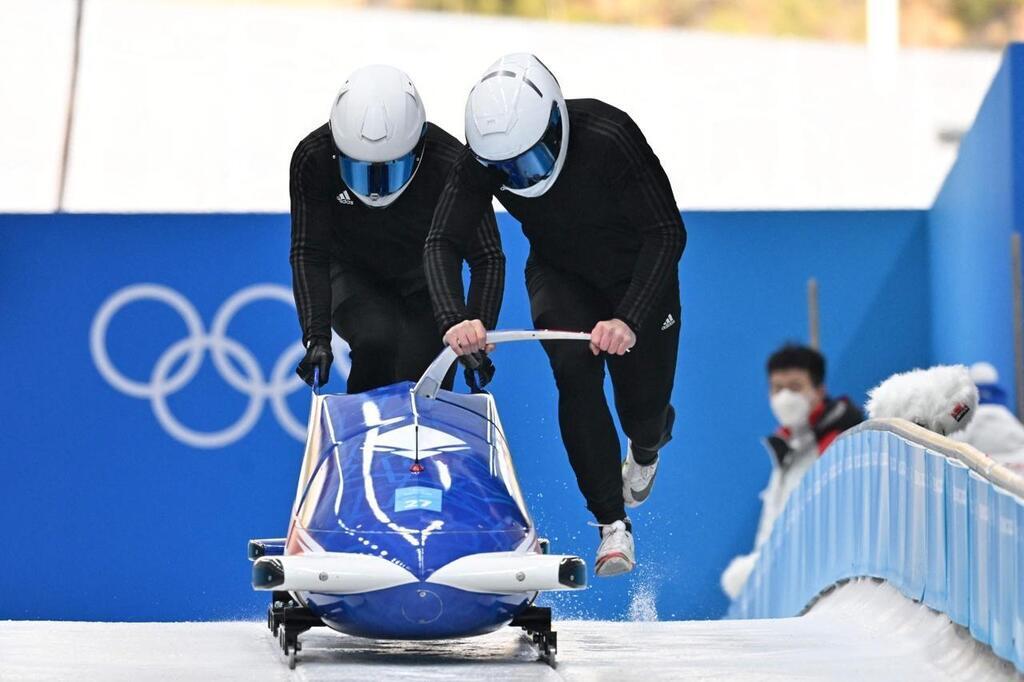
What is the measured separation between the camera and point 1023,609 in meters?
3.73

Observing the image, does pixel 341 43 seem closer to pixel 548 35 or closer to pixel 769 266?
pixel 548 35

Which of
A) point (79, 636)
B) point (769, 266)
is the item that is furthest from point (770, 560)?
point (79, 636)

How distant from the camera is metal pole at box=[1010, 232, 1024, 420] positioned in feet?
23.9

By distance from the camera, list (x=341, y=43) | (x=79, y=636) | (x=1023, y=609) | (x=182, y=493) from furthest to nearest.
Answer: (x=341, y=43)
(x=182, y=493)
(x=79, y=636)
(x=1023, y=609)

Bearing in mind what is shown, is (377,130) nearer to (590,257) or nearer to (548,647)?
(590,257)

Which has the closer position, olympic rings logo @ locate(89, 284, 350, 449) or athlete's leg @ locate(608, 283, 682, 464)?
athlete's leg @ locate(608, 283, 682, 464)

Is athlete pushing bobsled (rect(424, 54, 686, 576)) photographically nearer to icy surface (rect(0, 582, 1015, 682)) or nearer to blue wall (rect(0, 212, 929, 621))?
icy surface (rect(0, 582, 1015, 682))

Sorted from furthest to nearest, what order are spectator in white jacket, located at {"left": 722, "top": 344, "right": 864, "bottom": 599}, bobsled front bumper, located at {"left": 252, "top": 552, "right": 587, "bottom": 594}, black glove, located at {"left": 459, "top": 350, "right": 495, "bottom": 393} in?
spectator in white jacket, located at {"left": 722, "top": 344, "right": 864, "bottom": 599} < black glove, located at {"left": 459, "top": 350, "right": 495, "bottom": 393} < bobsled front bumper, located at {"left": 252, "top": 552, "right": 587, "bottom": 594}

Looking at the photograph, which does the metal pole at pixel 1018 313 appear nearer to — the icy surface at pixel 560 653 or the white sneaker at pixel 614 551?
the icy surface at pixel 560 653

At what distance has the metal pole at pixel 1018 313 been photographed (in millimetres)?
7293

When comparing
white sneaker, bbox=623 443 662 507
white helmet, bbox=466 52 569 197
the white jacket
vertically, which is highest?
white helmet, bbox=466 52 569 197

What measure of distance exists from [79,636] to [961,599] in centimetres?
230

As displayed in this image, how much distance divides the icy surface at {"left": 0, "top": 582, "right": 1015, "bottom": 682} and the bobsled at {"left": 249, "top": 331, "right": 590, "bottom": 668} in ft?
0.36

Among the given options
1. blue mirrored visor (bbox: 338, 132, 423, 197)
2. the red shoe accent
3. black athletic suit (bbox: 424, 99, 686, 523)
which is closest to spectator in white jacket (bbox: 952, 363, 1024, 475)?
black athletic suit (bbox: 424, 99, 686, 523)
